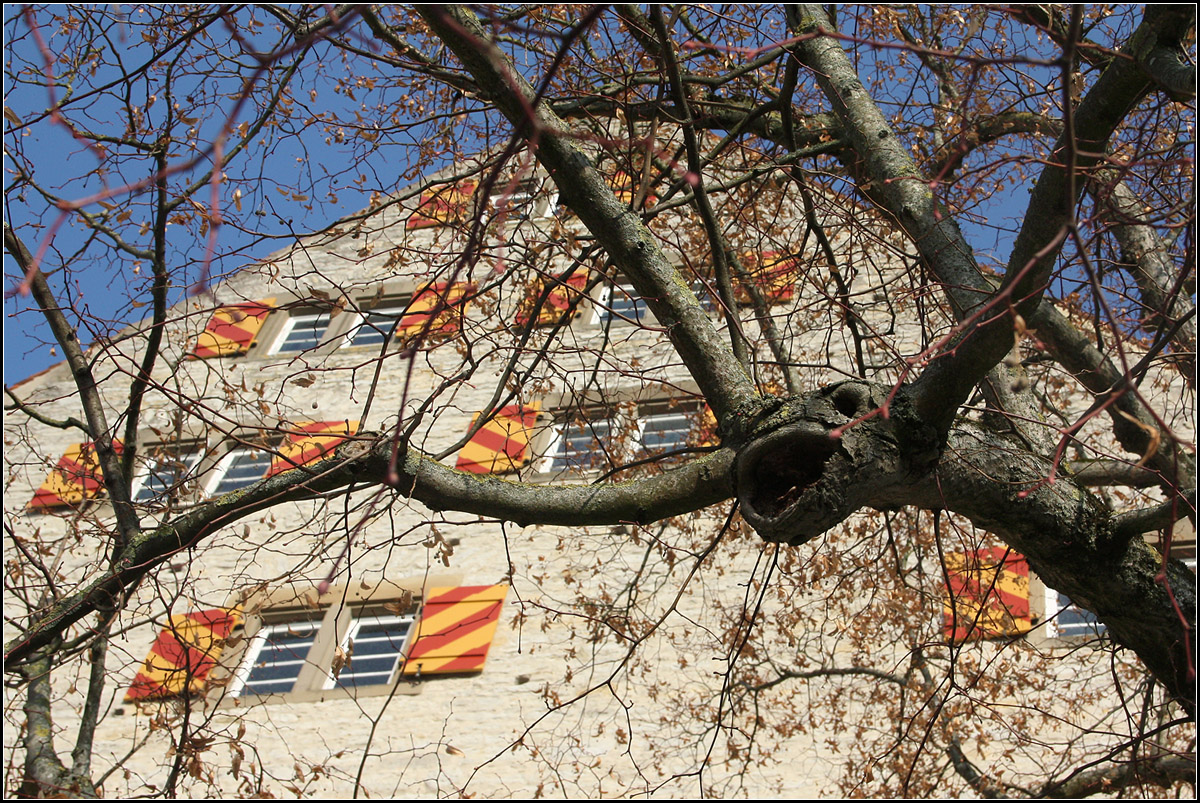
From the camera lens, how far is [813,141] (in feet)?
17.3

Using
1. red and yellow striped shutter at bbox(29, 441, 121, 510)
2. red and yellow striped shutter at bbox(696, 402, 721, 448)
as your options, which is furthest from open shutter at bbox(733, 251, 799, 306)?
red and yellow striped shutter at bbox(29, 441, 121, 510)

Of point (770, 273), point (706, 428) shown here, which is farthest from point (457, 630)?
point (770, 273)

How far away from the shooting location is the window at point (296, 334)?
12242mm

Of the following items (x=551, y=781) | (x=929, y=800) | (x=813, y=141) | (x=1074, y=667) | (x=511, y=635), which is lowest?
(x=929, y=800)

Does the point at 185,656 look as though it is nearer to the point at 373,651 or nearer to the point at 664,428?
the point at 373,651

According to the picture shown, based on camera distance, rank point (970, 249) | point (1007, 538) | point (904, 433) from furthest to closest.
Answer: point (970, 249) < point (1007, 538) < point (904, 433)

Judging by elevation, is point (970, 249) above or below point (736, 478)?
above

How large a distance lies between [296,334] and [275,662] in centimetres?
513

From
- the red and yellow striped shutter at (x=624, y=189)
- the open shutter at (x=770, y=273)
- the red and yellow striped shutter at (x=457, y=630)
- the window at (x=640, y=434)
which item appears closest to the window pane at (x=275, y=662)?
the red and yellow striped shutter at (x=457, y=630)

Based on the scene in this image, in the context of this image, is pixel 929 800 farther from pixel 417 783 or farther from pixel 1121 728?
pixel 417 783

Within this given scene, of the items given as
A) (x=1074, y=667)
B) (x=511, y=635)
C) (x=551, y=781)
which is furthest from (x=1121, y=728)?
(x=511, y=635)

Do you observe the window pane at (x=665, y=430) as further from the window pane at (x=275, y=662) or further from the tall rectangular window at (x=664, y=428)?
the window pane at (x=275, y=662)

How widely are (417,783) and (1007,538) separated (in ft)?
17.5

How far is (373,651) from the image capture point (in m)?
8.58
